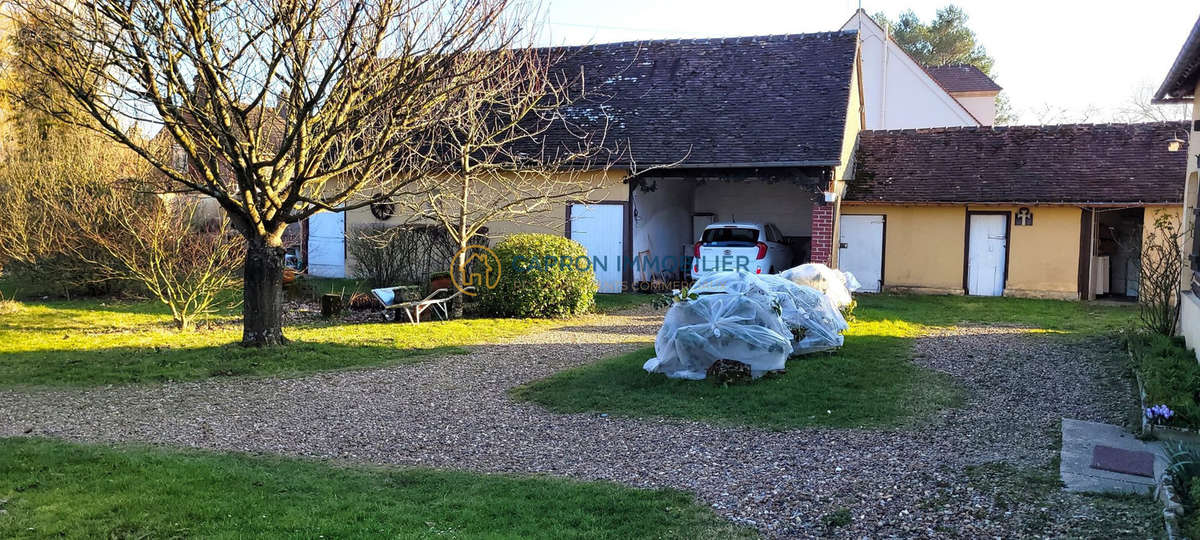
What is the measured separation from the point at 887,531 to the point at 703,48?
17267 mm

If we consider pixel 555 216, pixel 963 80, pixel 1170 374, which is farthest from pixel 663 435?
pixel 963 80

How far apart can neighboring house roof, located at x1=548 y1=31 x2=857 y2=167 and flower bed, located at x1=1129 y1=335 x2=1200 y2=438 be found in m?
7.91

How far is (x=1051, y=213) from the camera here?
17469 millimetres

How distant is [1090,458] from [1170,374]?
251 centimetres

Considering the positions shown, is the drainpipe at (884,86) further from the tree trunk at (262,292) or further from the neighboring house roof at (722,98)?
the tree trunk at (262,292)

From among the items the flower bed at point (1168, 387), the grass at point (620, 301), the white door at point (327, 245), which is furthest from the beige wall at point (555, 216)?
the flower bed at point (1168, 387)

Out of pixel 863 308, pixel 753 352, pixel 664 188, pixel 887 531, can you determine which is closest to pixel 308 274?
pixel 664 188

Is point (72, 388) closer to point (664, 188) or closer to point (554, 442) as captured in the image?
point (554, 442)

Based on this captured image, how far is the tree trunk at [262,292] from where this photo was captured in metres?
10.8

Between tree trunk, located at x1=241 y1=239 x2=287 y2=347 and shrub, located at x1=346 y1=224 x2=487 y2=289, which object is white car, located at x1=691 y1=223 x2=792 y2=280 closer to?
shrub, located at x1=346 y1=224 x2=487 y2=289

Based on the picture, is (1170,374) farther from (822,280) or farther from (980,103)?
(980,103)

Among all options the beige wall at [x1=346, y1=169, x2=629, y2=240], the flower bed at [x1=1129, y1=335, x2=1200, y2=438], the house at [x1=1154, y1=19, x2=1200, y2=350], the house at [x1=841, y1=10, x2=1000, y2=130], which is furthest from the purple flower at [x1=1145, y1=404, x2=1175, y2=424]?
the house at [x1=841, y1=10, x2=1000, y2=130]

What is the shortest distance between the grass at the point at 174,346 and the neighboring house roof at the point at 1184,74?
29.7 ft

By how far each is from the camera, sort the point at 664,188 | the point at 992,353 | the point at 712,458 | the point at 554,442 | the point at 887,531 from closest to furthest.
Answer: the point at 887,531 → the point at 712,458 → the point at 554,442 → the point at 992,353 → the point at 664,188
